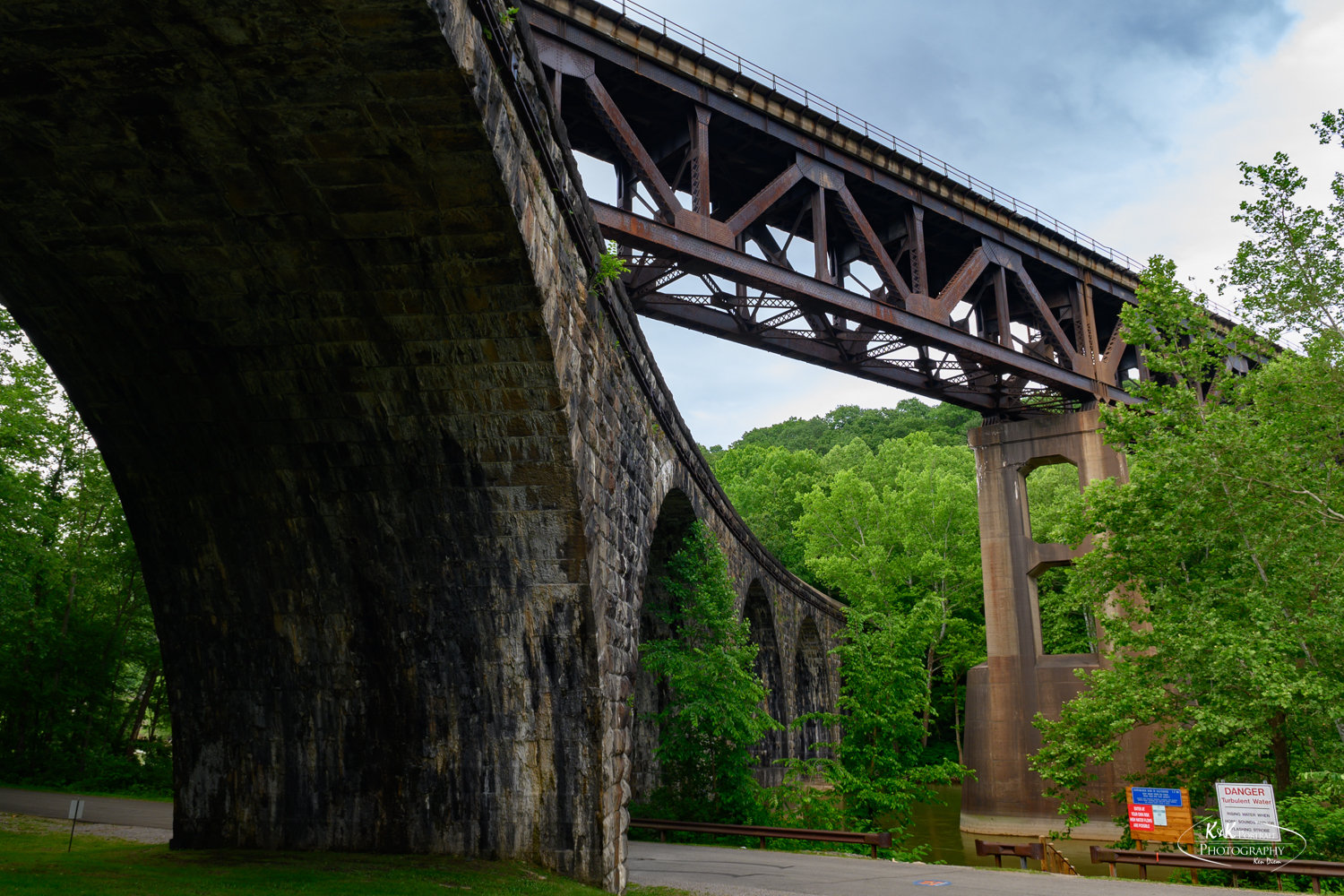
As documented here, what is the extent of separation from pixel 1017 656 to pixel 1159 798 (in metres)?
11.3

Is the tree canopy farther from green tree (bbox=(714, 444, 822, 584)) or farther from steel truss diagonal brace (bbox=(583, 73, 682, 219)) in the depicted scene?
green tree (bbox=(714, 444, 822, 584))

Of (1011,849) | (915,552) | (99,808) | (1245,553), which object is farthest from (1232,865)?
(915,552)

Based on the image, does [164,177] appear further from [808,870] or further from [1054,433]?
[1054,433]

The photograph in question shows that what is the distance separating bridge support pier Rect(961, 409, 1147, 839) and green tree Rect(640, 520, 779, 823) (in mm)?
10319

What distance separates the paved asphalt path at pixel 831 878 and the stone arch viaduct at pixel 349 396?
2.87 m

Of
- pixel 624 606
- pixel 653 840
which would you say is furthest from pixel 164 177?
pixel 653 840

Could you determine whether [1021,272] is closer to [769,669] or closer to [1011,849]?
[1011,849]

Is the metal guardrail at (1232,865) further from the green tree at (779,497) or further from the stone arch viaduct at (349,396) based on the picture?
the green tree at (779,497)

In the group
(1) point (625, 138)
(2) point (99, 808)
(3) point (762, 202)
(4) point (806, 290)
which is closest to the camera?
(1) point (625, 138)

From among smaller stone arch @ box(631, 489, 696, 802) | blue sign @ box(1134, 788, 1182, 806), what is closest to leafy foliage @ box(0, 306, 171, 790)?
smaller stone arch @ box(631, 489, 696, 802)

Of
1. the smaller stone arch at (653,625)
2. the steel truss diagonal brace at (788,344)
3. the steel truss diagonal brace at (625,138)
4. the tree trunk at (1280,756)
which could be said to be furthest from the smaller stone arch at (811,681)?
the steel truss diagonal brace at (625,138)

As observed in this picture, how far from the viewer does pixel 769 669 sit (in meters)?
31.0

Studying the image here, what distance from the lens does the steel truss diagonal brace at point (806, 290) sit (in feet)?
48.6

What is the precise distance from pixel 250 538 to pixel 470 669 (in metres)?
2.85
